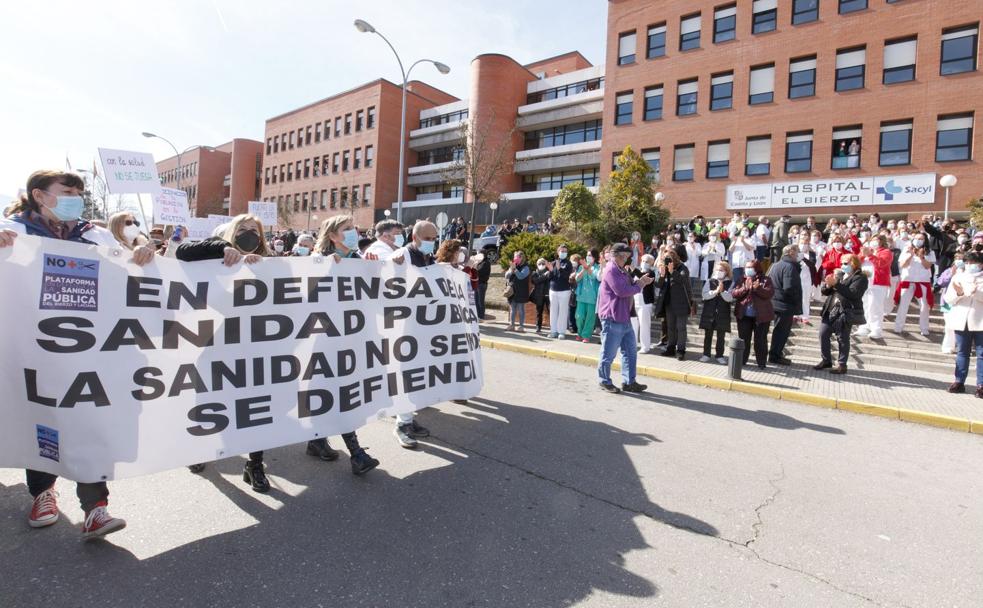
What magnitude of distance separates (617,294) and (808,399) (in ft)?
9.54

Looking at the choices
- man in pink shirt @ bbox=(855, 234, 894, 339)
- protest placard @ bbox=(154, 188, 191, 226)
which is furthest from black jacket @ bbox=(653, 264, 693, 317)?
protest placard @ bbox=(154, 188, 191, 226)

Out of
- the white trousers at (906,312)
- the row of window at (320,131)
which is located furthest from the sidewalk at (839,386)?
the row of window at (320,131)

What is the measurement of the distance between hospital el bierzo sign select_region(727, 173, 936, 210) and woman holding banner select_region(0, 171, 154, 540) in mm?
27457

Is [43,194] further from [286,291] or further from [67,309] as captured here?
[286,291]

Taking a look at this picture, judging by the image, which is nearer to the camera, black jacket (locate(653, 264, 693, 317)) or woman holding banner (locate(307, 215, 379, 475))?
woman holding banner (locate(307, 215, 379, 475))

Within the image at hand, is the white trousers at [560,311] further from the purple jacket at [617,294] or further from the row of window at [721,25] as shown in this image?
the row of window at [721,25]

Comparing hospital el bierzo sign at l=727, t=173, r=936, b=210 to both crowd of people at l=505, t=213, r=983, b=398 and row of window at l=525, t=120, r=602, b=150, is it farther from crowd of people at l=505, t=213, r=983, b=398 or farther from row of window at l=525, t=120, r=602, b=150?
row of window at l=525, t=120, r=602, b=150

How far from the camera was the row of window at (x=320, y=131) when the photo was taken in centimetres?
5031

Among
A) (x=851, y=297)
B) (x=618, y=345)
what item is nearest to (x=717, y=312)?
(x=851, y=297)

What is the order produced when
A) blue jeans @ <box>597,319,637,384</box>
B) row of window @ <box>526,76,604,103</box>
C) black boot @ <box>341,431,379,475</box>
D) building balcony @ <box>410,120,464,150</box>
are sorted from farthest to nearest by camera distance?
building balcony @ <box>410,120,464,150</box>
row of window @ <box>526,76,604,103</box>
blue jeans @ <box>597,319,637,384</box>
black boot @ <box>341,431,379,475</box>

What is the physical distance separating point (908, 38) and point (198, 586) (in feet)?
101

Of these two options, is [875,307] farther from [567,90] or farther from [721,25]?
[567,90]

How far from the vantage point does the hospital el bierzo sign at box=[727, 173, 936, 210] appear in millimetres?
22312

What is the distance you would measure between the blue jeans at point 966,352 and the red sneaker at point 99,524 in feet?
31.5
